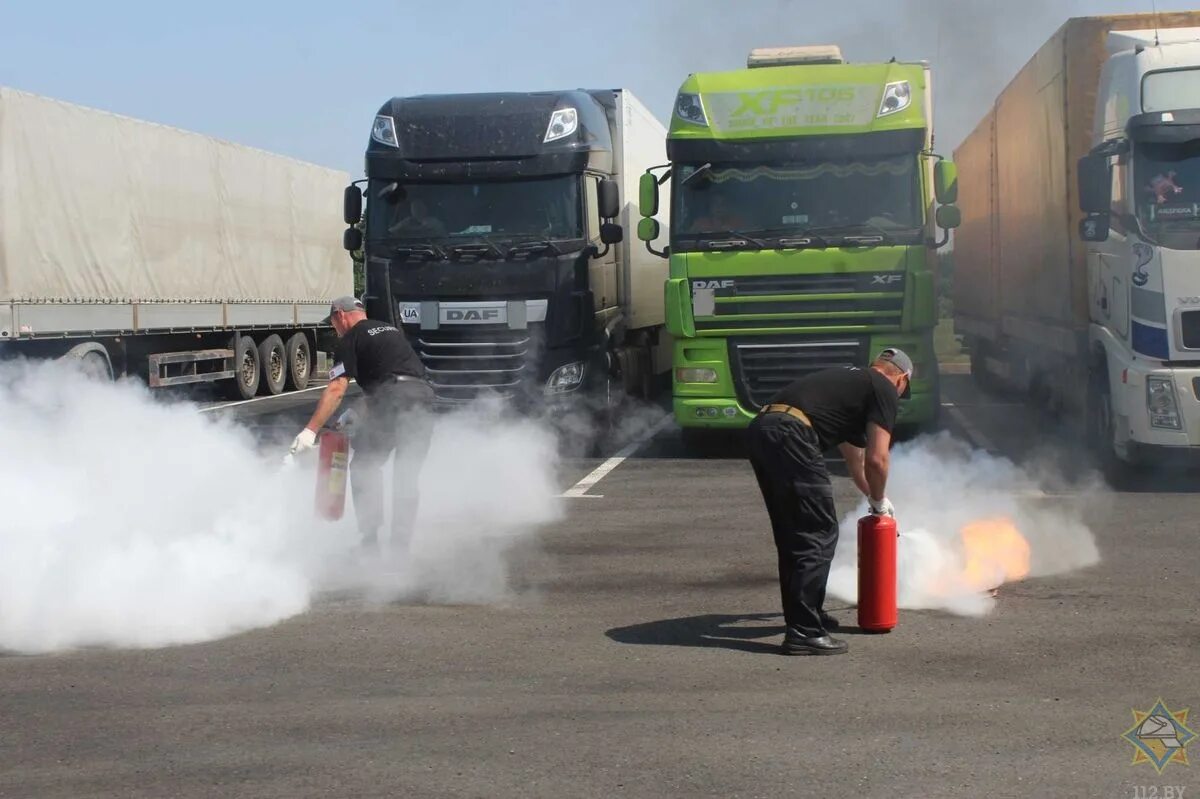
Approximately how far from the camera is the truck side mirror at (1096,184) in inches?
488

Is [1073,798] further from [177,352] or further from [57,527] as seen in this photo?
[177,352]

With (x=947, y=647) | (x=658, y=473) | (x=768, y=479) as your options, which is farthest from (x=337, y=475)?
(x=658, y=473)

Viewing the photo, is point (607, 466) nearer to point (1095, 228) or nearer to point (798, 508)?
point (1095, 228)

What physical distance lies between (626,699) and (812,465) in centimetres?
163

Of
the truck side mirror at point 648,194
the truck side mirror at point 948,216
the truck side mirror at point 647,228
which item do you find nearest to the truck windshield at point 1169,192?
the truck side mirror at point 948,216

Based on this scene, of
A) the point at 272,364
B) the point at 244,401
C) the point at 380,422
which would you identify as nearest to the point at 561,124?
the point at 380,422

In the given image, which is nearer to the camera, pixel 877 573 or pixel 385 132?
pixel 877 573

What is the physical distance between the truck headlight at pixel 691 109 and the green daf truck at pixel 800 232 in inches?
1.3

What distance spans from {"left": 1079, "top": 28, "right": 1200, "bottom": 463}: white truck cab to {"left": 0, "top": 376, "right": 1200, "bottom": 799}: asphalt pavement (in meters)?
3.02

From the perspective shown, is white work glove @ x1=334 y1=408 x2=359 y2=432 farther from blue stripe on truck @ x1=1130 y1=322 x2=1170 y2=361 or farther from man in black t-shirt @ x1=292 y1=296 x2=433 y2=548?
blue stripe on truck @ x1=1130 y1=322 x2=1170 y2=361

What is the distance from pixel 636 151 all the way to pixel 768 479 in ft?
38.5

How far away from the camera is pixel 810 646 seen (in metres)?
7.07

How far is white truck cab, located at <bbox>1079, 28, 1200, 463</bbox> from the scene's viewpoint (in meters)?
11.9

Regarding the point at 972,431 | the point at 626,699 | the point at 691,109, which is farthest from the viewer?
the point at 972,431
